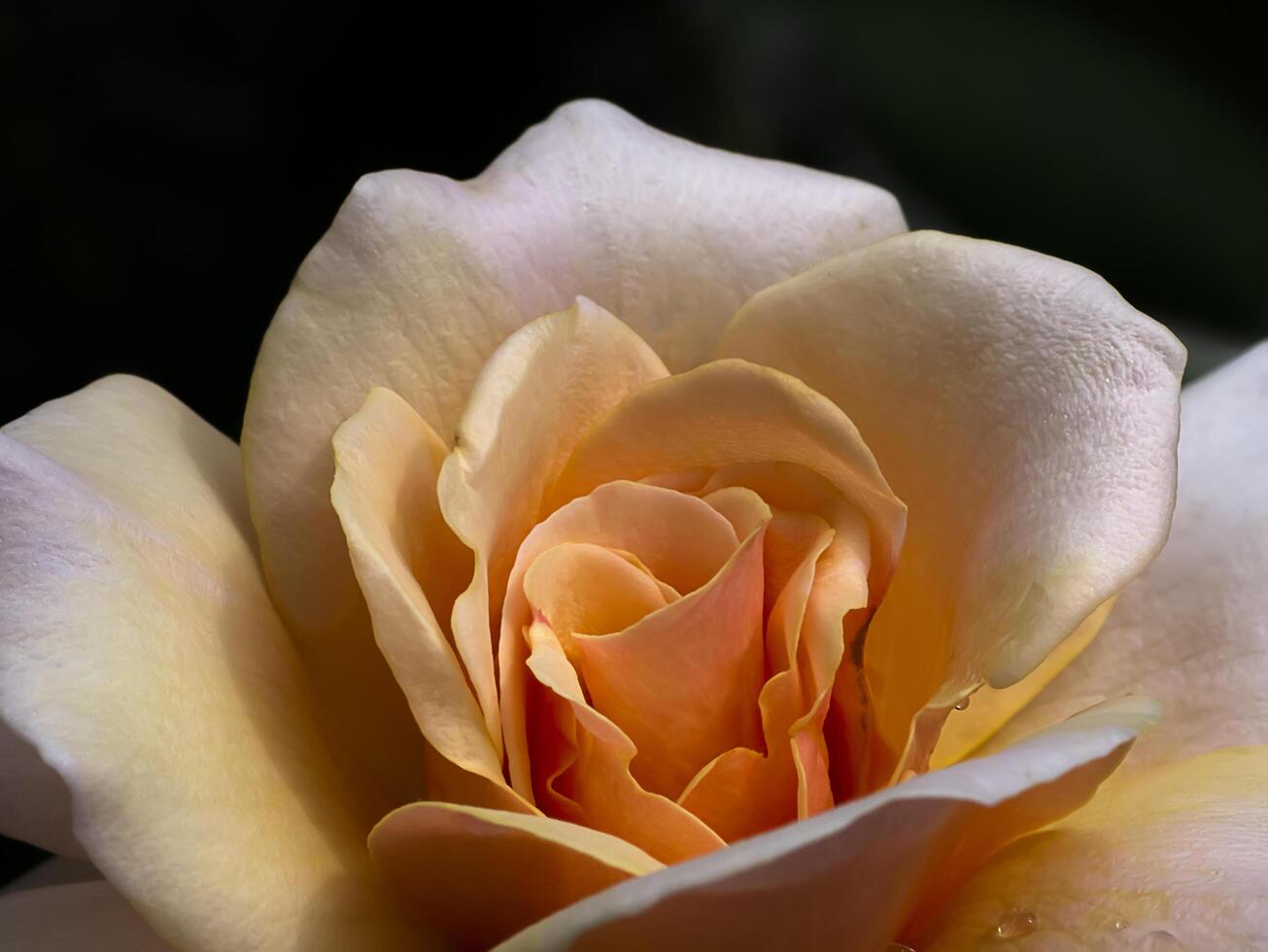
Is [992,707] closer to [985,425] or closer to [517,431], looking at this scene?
[985,425]

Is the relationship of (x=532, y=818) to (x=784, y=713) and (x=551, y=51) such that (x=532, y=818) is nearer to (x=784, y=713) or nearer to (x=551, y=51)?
(x=784, y=713)

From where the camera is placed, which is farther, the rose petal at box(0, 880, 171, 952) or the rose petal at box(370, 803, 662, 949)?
the rose petal at box(0, 880, 171, 952)

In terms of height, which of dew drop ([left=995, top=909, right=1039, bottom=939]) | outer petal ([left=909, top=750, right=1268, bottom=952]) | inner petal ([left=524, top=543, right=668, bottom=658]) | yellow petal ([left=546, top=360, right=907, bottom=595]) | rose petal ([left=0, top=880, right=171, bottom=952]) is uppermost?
yellow petal ([left=546, top=360, right=907, bottom=595])

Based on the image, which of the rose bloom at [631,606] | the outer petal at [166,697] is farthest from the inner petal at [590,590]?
the outer petal at [166,697]

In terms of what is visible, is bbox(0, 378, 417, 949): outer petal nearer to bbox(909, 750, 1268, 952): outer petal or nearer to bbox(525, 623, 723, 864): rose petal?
bbox(525, 623, 723, 864): rose petal

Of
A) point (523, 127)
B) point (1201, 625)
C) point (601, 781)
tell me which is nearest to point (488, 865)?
point (601, 781)

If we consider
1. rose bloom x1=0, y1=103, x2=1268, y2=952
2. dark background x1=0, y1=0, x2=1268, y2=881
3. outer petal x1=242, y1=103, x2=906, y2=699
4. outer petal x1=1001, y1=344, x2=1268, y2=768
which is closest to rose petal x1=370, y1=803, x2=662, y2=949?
rose bloom x1=0, y1=103, x2=1268, y2=952

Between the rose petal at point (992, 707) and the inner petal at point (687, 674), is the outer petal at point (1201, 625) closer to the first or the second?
the rose petal at point (992, 707)
